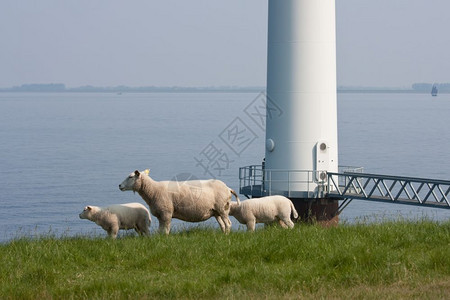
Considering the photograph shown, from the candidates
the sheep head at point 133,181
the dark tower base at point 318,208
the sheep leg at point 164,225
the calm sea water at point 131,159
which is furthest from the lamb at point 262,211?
the dark tower base at point 318,208

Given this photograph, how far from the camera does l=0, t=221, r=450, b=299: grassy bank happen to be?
11250 millimetres

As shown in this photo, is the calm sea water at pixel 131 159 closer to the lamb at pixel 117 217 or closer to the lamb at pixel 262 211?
the lamb at pixel 262 211

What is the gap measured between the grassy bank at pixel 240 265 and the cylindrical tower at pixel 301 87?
1256 cm

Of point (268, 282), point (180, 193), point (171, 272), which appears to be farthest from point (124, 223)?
point (268, 282)

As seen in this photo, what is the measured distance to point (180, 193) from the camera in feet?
55.5

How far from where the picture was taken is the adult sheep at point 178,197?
16.8 m

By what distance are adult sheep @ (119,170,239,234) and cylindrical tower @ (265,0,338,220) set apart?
35.5 ft

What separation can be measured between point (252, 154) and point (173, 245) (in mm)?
59545

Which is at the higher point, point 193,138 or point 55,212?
point 193,138

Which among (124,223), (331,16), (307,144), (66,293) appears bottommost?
(66,293)

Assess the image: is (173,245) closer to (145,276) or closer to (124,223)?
(145,276)

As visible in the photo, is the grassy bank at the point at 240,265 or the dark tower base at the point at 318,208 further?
the dark tower base at the point at 318,208

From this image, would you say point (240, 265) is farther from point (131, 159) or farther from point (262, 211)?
point (131, 159)

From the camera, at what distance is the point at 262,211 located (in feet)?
62.2
